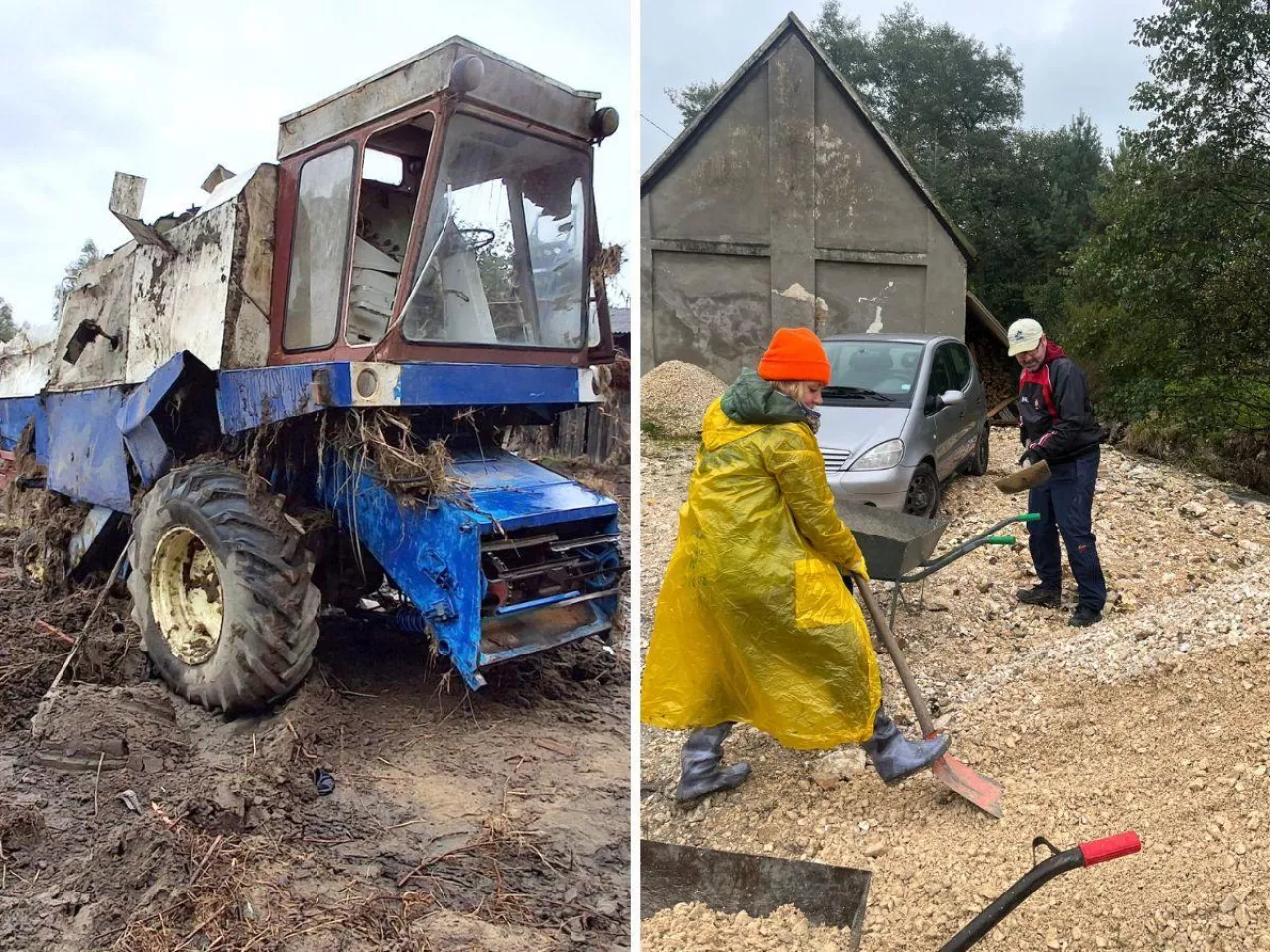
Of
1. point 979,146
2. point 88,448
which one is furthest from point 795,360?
point 979,146

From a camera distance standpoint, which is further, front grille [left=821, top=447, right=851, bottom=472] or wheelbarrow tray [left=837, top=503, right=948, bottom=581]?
front grille [left=821, top=447, right=851, bottom=472]

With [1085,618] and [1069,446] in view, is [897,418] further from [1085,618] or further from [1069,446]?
[1085,618]

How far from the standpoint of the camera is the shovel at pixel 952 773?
334 centimetres

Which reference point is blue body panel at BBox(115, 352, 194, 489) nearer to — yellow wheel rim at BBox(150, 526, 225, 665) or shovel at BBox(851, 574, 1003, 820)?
yellow wheel rim at BBox(150, 526, 225, 665)

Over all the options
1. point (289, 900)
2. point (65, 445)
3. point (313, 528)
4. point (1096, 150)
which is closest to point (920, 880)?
point (289, 900)

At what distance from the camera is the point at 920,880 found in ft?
10.0

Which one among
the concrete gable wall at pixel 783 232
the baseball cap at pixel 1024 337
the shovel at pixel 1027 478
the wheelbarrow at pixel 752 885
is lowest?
the wheelbarrow at pixel 752 885

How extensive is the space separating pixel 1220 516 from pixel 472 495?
20.6ft

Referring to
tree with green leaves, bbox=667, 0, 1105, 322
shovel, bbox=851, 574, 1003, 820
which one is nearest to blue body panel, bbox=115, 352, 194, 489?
shovel, bbox=851, 574, 1003, 820

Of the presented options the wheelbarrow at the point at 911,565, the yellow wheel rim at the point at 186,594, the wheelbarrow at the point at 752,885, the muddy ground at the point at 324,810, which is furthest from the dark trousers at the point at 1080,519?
the yellow wheel rim at the point at 186,594

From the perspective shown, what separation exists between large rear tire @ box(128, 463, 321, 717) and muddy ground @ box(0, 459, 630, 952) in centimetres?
16

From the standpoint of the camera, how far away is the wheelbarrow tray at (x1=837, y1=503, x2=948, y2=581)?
181 inches

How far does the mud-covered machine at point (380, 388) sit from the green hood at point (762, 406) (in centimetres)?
122

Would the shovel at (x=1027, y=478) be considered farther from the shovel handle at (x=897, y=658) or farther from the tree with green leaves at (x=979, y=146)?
the tree with green leaves at (x=979, y=146)
